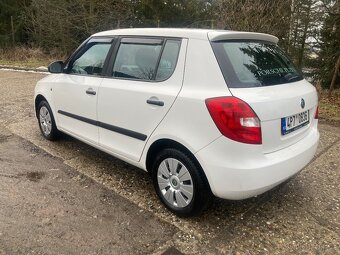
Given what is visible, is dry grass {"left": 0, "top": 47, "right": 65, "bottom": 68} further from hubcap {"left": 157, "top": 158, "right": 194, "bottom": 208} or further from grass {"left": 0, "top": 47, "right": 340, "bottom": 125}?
hubcap {"left": 157, "top": 158, "right": 194, "bottom": 208}

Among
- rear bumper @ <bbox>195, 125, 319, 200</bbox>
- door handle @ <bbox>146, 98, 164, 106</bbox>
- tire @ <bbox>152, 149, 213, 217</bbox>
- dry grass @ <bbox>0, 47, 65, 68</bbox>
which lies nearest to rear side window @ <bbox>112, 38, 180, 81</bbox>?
door handle @ <bbox>146, 98, 164, 106</bbox>

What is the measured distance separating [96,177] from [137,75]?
1328 millimetres

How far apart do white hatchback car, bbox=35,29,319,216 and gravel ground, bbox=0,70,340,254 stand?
0.24 m

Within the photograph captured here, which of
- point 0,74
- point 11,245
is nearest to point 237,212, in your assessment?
point 11,245

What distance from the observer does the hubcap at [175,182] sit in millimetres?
3061

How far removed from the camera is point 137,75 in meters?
3.44

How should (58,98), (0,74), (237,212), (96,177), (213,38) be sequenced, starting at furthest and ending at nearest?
(0,74), (58,98), (96,177), (237,212), (213,38)

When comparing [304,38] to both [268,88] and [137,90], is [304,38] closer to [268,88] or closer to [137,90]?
[268,88]

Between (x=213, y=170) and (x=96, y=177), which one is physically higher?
(x=213, y=170)

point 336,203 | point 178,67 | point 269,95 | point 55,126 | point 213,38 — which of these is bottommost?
point 336,203

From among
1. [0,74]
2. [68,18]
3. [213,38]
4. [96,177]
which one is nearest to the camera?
[213,38]

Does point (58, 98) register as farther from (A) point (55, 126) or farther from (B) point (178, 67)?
(B) point (178, 67)

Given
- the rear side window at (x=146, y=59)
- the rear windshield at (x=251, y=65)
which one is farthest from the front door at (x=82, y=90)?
the rear windshield at (x=251, y=65)

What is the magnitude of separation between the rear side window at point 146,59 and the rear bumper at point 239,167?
88 centimetres
